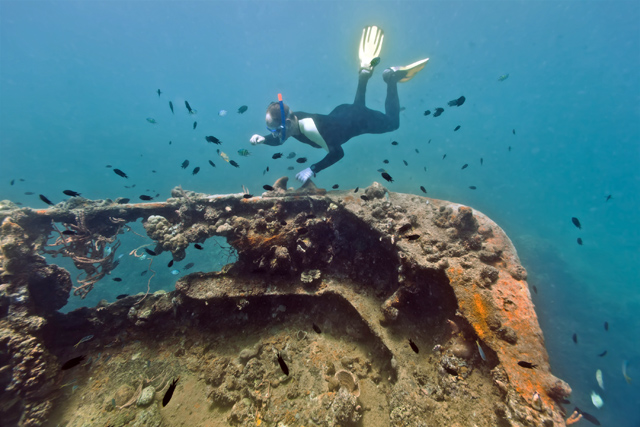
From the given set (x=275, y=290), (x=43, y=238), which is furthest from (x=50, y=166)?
(x=275, y=290)

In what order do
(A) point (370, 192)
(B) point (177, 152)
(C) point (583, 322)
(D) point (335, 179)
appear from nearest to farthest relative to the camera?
(A) point (370, 192) → (C) point (583, 322) → (D) point (335, 179) → (B) point (177, 152)

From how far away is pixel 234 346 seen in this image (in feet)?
18.7

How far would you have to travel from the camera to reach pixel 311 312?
595 cm

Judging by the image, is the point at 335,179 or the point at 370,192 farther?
the point at 335,179

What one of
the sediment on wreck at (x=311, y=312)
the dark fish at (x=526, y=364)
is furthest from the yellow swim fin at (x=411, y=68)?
the dark fish at (x=526, y=364)

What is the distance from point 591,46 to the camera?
71188 millimetres

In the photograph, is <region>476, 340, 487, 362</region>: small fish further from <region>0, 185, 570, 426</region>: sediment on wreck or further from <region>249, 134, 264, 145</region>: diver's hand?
<region>249, 134, 264, 145</region>: diver's hand

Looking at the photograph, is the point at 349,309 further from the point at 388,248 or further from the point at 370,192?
the point at 370,192

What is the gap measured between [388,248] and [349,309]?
71.4 inches

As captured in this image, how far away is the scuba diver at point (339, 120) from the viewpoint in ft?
22.7

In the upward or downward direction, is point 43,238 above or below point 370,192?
below

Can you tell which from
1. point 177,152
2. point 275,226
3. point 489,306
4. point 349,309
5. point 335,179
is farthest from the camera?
point 177,152

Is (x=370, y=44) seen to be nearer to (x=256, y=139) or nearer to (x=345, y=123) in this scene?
(x=345, y=123)

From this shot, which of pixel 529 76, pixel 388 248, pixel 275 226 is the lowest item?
pixel 388 248
